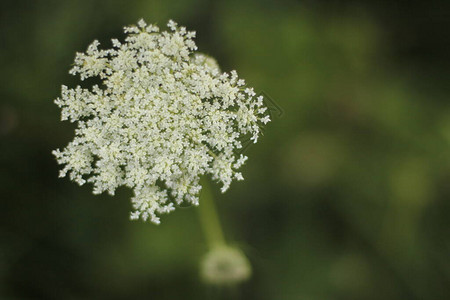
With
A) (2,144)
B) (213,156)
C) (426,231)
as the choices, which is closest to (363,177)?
(426,231)

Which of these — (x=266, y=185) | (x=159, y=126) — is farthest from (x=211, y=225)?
(x=159, y=126)

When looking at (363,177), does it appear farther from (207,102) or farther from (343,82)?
(207,102)

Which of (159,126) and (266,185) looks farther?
(266,185)

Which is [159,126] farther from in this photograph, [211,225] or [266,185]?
[266,185]

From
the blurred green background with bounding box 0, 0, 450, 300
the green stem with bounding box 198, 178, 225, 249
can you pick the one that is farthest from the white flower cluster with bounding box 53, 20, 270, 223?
the blurred green background with bounding box 0, 0, 450, 300

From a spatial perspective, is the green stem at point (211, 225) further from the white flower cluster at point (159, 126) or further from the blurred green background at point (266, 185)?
the white flower cluster at point (159, 126)

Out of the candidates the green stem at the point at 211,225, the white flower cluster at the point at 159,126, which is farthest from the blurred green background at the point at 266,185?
the white flower cluster at the point at 159,126
